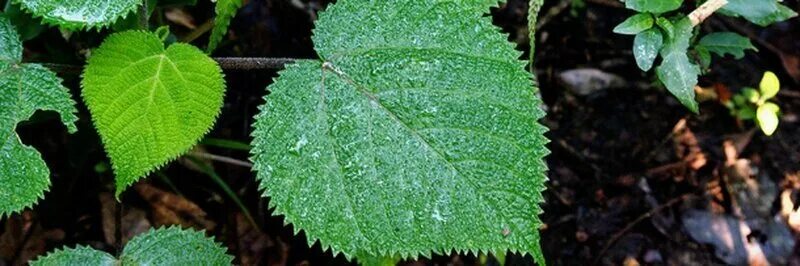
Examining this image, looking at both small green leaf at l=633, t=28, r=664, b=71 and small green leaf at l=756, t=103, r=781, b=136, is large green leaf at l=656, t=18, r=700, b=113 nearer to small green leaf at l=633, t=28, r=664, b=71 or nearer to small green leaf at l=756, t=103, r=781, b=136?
small green leaf at l=633, t=28, r=664, b=71

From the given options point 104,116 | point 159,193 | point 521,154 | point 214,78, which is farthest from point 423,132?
point 159,193

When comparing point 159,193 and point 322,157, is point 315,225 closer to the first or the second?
point 322,157

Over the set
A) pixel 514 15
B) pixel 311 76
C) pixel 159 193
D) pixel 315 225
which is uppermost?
pixel 311 76

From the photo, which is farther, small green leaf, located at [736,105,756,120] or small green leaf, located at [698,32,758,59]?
small green leaf, located at [736,105,756,120]

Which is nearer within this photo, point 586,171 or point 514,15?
point 586,171

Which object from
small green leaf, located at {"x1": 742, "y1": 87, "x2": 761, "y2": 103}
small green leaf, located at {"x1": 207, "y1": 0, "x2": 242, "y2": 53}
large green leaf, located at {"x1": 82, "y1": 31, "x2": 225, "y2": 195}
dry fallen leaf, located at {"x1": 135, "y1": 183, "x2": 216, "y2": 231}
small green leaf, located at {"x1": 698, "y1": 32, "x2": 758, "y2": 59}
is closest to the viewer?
large green leaf, located at {"x1": 82, "y1": 31, "x2": 225, "y2": 195}

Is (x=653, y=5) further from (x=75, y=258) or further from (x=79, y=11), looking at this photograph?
(x=75, y=258)

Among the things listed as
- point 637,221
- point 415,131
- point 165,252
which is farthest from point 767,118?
point 165,252

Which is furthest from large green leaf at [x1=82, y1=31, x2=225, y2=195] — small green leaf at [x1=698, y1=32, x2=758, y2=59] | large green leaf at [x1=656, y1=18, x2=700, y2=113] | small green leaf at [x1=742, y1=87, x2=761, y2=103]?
small green leaf at [x1=742, y1=87, x2=761, y2=103]
